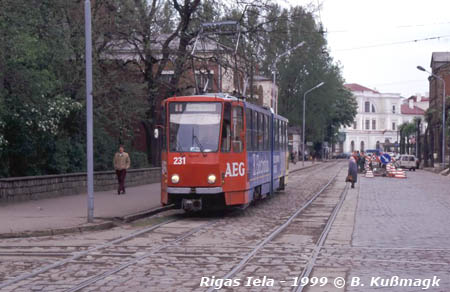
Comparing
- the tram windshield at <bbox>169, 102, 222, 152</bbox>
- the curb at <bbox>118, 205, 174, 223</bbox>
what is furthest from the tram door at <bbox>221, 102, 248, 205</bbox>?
the curb at <bbox>118, 205, 174, 223</bbox>

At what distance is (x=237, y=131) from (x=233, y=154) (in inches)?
24.7

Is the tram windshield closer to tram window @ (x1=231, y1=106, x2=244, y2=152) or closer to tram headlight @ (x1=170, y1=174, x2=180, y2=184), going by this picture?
tram window @ (x1=231, y1=106, x2=244, y2=152)

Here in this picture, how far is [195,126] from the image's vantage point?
57.7 ft

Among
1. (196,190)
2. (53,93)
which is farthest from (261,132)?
(53,93)

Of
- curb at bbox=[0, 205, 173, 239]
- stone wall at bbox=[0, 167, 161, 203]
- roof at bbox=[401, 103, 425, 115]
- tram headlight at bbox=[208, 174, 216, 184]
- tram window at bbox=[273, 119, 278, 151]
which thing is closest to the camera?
curb at bbox=[0, 205, 173, 239]

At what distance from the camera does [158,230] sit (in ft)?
50.2

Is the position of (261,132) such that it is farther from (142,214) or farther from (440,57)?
(440,57)

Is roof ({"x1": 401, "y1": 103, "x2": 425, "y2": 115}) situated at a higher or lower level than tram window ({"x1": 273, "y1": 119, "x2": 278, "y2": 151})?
higher

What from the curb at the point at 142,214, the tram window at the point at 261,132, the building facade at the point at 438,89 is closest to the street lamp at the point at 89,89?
the curb at the point at 142,214

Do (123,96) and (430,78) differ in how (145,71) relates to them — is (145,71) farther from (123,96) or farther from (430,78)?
(430,78)

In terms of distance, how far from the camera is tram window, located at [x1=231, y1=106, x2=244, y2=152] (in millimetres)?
17797

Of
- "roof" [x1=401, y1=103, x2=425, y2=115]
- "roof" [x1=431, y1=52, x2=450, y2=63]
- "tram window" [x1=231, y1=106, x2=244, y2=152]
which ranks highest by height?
"roof" [x1=431, y1=52, x2=450, y2=63]

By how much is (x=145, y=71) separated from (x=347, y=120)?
79.9m

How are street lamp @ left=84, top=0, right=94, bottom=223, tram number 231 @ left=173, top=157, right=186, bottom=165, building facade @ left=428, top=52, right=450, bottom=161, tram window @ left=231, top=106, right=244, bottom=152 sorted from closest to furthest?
1. street lamp @ left=84, top=0, right=94, bottom=223
2. tram number 231 @ left=173, top=157, right=186, bottom=165
3. tram window @ left=231, top=106, right=244, bottom=152
4. building facade @ left=428, top=52, right=450, bottom=161
